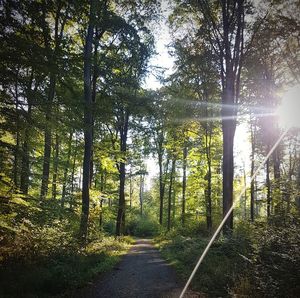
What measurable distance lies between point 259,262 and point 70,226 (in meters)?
8.37

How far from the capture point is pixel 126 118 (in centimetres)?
2392

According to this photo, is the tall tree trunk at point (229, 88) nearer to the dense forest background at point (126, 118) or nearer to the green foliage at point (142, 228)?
the dense forest background at point (126, 118)

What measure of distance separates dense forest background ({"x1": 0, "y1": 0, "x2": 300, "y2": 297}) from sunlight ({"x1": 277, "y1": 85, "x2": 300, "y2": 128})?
182 mm

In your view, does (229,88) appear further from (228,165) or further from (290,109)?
(290,109)

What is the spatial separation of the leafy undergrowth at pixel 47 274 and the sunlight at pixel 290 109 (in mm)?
16174

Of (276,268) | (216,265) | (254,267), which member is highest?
(276,268)

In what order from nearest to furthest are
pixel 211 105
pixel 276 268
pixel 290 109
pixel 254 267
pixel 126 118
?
pixel 276 268, pixel 254 267, pixel 290 109, pixel 211 105, pixel 126 118

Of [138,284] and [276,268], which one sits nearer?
[276,268]

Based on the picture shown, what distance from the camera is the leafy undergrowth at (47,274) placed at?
693 centimetres

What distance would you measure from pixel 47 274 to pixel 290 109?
1901 centimetres

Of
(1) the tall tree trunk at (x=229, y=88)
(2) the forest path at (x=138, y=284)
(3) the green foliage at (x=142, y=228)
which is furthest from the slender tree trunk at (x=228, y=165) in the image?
(3) the green foliage at (x=142, y=228)

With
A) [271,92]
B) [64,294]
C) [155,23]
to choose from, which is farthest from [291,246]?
[271,92]

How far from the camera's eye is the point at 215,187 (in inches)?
1184

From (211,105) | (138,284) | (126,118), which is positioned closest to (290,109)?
(211,105)
